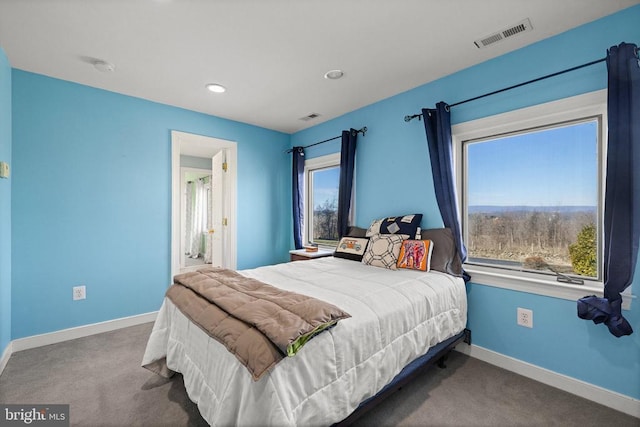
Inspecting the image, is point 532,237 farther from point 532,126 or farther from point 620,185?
point 532,126

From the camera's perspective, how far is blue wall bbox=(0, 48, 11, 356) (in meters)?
2.29

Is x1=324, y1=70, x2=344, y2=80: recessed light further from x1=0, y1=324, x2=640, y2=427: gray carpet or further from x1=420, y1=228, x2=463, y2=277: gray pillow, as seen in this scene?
x1=0, y1=324, x2=640, y2=427: gray carpet

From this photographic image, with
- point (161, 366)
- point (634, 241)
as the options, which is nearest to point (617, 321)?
point (634, 241)

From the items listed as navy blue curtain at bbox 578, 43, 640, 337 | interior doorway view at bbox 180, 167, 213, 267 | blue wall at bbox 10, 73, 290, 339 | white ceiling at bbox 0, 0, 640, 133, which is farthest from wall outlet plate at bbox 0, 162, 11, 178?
navy blue curtain at bbox 578, 43, 640, 337

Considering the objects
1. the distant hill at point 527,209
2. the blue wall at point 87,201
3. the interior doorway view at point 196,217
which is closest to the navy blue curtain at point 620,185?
the distant hill at point 527,209

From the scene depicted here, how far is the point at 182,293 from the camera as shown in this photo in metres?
1.88

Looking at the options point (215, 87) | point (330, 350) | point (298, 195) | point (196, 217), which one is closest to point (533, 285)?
point (330, 350)

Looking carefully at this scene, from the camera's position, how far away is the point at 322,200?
4.34m

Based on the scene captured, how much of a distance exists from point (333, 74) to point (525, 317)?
8.63ft

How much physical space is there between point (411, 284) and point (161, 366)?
1.91 metres

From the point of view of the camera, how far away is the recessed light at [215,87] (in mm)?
2896

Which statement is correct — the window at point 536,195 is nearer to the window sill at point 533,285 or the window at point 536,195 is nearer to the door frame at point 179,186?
the window sill at point 533,285

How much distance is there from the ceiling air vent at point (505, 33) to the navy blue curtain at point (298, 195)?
2666mm

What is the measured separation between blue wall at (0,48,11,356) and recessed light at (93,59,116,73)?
0.62 meters
